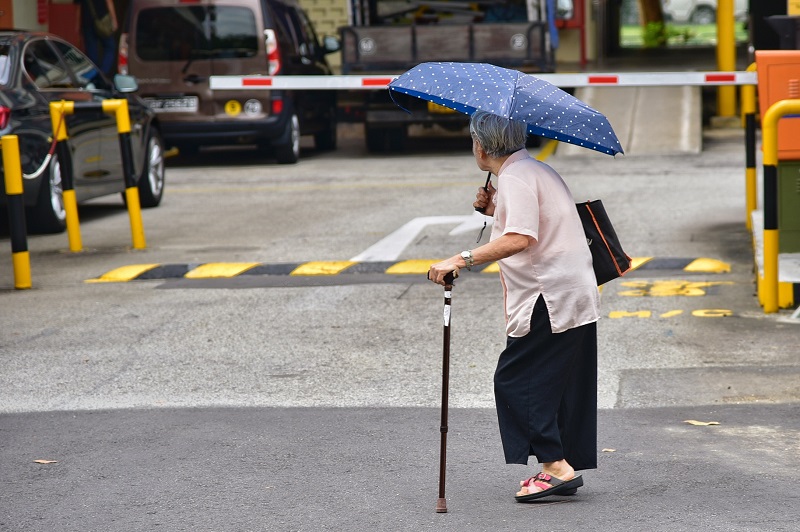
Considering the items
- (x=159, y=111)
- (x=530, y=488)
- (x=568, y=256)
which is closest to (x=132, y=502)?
(x=530, y=488)

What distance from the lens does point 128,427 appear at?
19.4ft

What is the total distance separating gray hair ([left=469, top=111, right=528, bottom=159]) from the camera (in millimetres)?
4750

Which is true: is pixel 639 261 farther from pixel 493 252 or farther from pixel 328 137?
Answer: pixel 328 137

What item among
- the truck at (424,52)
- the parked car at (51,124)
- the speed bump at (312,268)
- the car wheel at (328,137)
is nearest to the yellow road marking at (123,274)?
the speed bump at (312,268)

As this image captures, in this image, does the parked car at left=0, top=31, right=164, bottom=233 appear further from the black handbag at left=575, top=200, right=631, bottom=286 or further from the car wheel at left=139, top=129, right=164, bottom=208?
the black handbag at left=575, top=200, right=631, bottom=286

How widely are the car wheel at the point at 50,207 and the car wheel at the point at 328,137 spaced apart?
875 centimetres

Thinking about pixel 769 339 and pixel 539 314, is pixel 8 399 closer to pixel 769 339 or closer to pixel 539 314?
pixel 539 314

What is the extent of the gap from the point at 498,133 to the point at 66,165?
6.89 metres

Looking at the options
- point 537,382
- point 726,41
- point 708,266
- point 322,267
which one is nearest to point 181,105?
point 322,267

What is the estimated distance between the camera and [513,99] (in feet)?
15.1

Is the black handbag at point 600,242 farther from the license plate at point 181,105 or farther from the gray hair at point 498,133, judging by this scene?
the license plate at point 181,105

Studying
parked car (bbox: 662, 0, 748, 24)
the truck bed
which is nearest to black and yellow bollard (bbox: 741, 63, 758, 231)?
the truck bed

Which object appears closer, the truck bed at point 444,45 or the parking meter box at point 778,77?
the parking meter box at point 778,77

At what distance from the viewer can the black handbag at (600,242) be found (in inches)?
192
